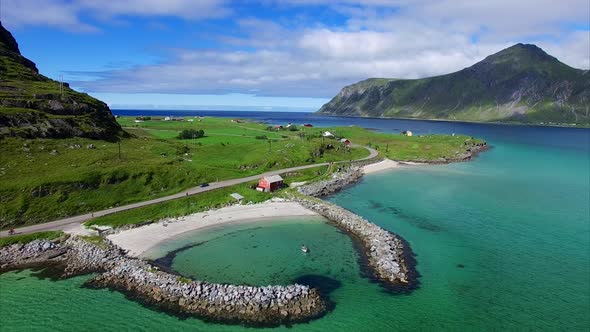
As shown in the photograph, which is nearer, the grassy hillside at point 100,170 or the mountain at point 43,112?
the grassy hillside at point 100,170

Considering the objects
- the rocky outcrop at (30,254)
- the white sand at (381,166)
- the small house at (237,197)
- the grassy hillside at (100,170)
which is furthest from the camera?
the white sand at (381,166)

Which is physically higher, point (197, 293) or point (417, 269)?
point (197, 293)

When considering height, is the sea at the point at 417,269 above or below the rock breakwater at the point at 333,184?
below

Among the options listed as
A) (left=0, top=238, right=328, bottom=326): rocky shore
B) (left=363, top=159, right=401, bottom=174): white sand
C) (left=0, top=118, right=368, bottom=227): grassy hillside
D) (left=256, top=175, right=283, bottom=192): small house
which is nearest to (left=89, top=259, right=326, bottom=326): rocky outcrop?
(left=0, top=238, right=328, bottom=326): rocky shore

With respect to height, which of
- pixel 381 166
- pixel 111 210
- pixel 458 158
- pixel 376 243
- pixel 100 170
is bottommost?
pixel 376 243

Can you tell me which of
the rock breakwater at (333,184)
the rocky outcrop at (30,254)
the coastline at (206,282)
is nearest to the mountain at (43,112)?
the rocky outcrop at (30,254)

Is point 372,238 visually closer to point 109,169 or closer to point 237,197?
point 237,197

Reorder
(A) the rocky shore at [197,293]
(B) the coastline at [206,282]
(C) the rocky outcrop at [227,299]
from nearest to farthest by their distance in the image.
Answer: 1. (C) the rocky outcrop at [227,299]
2. (A) the rocky shore at [197,293]
3. (B) the coastline at [206,282]

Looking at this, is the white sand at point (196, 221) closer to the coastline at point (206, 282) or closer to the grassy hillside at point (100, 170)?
the coastline at point (206, 282)

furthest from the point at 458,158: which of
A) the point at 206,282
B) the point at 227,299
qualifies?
the point at 227,299
